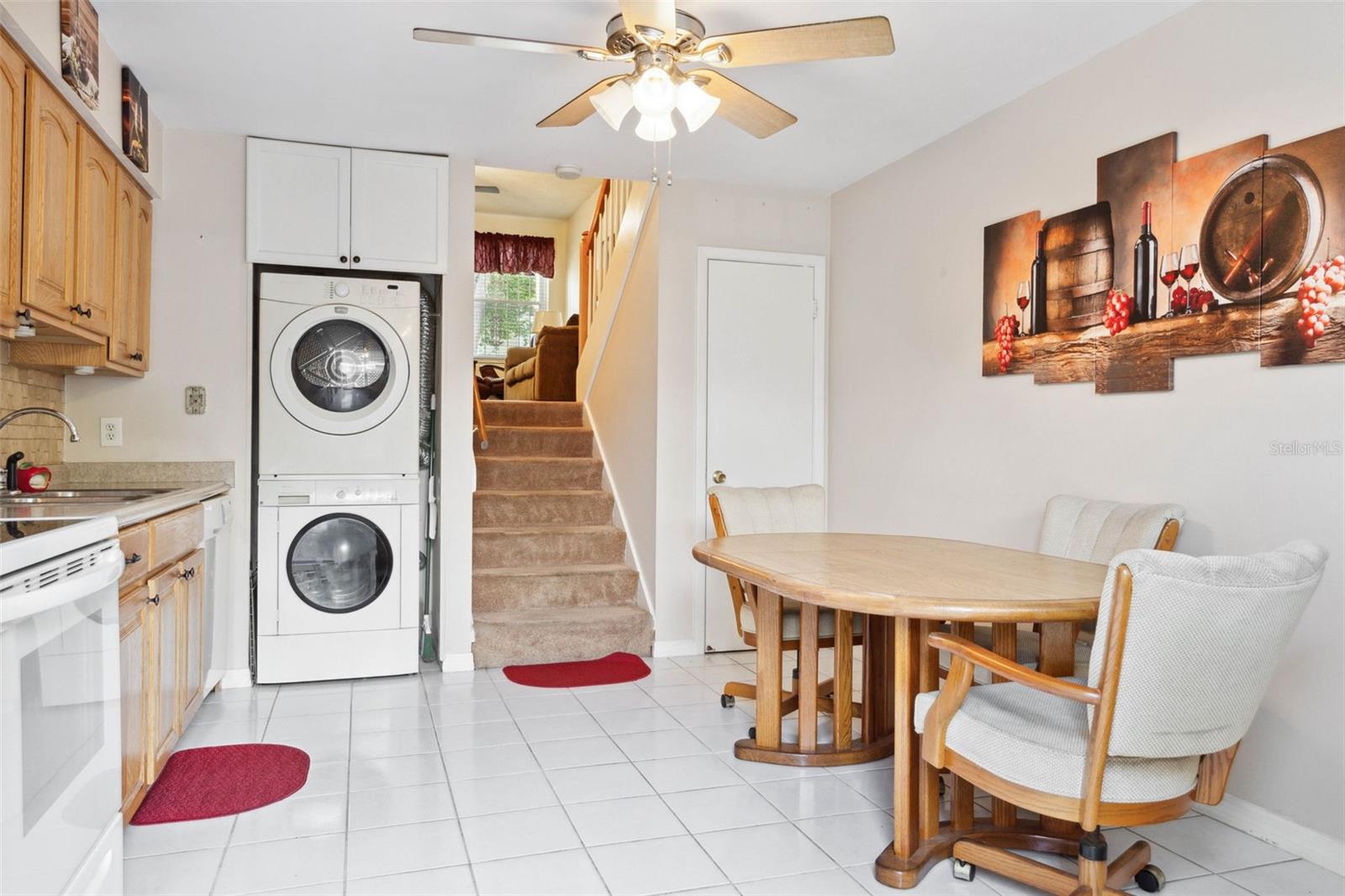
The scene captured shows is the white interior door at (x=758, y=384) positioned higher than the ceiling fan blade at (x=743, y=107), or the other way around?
the ceiling fan blade at (x=743, y=107)

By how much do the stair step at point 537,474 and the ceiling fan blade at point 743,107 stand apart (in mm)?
2921

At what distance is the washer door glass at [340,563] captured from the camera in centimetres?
398

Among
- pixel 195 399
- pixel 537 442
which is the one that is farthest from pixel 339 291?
pixel 537 442

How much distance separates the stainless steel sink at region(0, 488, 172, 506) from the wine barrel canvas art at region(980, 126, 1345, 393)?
123 inches

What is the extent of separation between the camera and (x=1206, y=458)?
2680mm

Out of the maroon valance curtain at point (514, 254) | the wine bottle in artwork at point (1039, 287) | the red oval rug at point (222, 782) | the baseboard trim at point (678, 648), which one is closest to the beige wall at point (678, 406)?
the baseboard trim at point (678, 648)

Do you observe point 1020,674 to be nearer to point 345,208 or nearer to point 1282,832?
point 1282,832

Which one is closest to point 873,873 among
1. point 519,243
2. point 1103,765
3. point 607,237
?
point 1103,765

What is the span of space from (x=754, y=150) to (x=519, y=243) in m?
4.80

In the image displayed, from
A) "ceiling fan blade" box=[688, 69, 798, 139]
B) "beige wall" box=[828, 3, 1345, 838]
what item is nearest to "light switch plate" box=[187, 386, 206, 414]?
"ceiling fan blade" box=[688, 69, 798, 139]

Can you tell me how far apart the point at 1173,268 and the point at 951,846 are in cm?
187

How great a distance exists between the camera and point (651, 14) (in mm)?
2336

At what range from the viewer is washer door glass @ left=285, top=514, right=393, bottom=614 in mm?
3982

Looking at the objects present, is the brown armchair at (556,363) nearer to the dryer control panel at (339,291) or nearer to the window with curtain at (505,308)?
the window with curtain at (505,308)
